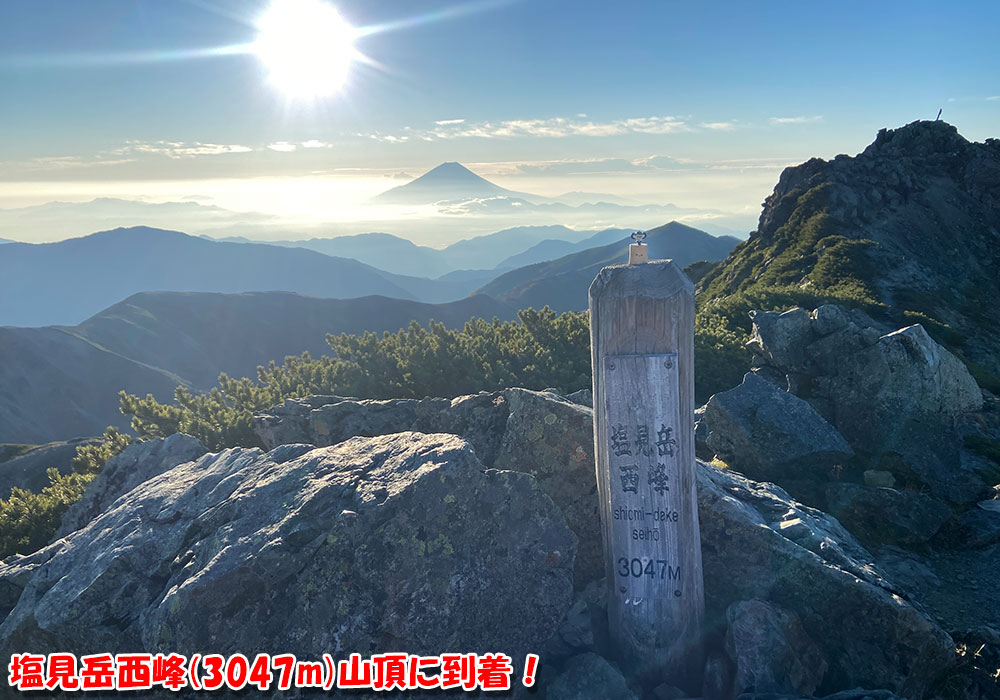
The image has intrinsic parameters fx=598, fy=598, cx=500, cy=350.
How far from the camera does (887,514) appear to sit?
1080 centimetres

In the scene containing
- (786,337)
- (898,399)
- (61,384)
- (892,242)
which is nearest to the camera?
(898,399)

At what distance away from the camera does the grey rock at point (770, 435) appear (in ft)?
39.3

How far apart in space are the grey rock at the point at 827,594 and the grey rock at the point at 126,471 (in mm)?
10879

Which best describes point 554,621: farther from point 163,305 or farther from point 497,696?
point 163,305

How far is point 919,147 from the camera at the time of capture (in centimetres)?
5225

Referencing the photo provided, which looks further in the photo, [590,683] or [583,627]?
[583,627]

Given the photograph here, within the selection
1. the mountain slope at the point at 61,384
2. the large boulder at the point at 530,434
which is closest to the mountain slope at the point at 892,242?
the large boulder at the point at 530,434

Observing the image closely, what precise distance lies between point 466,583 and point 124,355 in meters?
185

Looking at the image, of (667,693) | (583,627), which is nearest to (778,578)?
(667,693)

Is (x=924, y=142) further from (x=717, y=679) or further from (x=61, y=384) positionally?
(x=61, y=384)

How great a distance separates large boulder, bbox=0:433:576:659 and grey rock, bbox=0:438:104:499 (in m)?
44.3

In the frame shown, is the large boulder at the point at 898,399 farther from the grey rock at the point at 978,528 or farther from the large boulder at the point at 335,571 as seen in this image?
the large boulder at the point at 335,571

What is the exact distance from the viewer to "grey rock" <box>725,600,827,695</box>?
21.0ft

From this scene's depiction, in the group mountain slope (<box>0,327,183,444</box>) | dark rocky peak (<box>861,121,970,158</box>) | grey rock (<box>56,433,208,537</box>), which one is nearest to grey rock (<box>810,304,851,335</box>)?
grey rock (<box>56,433,208,537</box>)
